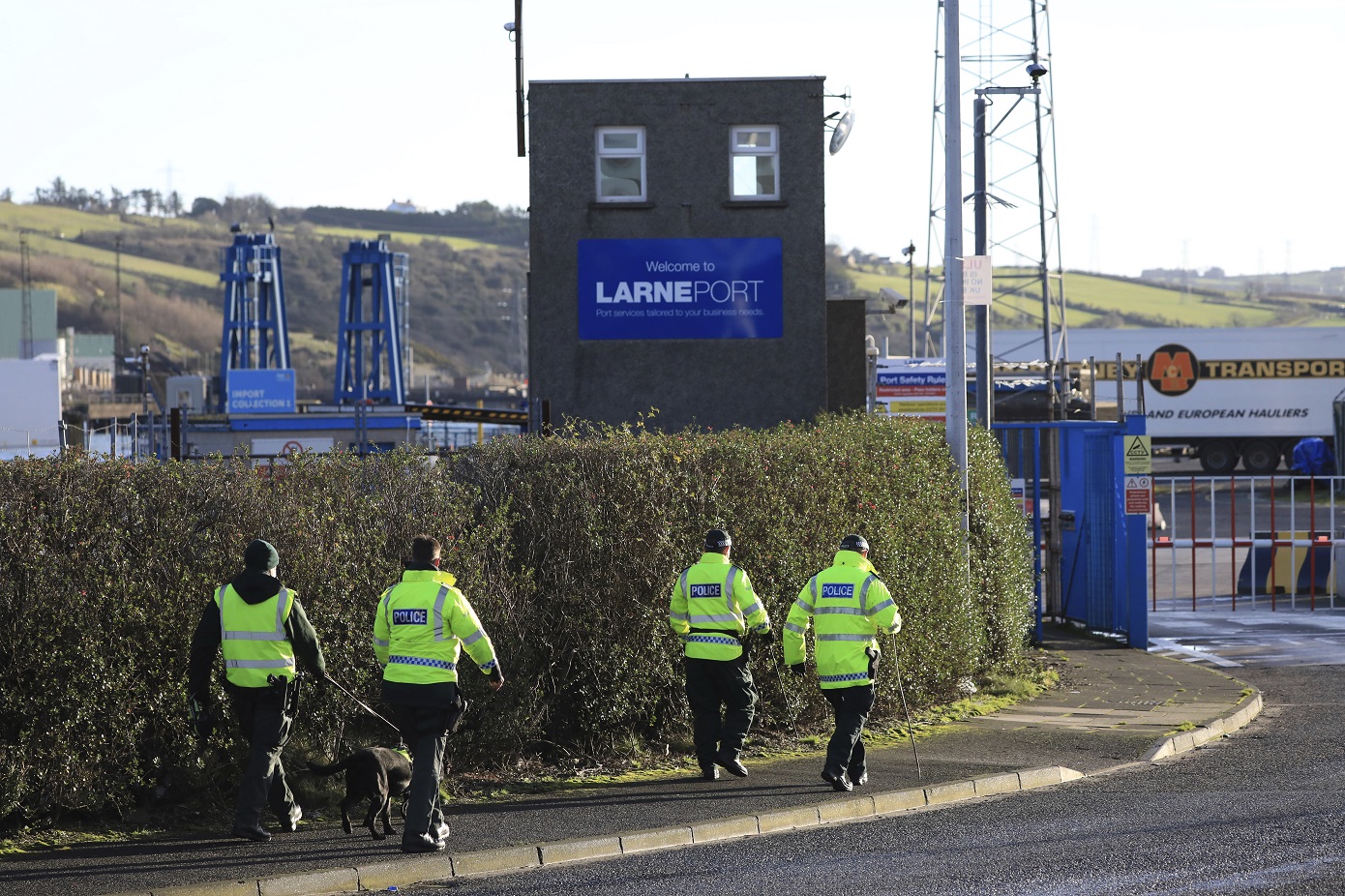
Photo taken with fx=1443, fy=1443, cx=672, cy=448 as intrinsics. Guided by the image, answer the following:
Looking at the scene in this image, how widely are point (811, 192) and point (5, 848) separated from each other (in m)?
19.8

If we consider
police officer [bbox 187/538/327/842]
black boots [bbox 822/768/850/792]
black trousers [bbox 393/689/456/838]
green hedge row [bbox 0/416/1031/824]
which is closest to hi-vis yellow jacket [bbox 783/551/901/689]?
black boots [bbox 822/768/850/792]

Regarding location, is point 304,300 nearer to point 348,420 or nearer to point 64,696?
point 348,420

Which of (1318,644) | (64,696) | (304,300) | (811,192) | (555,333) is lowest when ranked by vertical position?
(1318,644)

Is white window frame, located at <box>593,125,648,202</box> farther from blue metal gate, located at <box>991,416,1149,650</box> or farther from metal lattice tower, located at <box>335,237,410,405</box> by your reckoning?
metal lattice tower, located at <box>335,237,410,405</box>

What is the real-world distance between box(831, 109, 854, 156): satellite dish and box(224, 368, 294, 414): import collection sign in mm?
28924

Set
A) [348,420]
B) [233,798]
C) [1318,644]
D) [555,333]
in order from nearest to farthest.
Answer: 1. [233,798]
2. [1318,644]
3. [555,333]
4. [348,420]

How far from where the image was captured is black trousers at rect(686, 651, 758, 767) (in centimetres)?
Answer: 1044

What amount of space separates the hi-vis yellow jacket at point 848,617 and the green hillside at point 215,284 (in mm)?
114842

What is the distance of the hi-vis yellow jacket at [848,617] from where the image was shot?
33.1 ft

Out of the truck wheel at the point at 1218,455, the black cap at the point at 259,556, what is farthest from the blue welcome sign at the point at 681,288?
the truck wheel at the point at 1218,455

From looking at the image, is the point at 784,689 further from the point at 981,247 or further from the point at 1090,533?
the point at 1090,533

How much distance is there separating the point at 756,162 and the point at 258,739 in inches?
758

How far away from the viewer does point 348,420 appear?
128 feet

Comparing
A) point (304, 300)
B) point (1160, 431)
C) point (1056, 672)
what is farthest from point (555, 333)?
point (304, 300)
